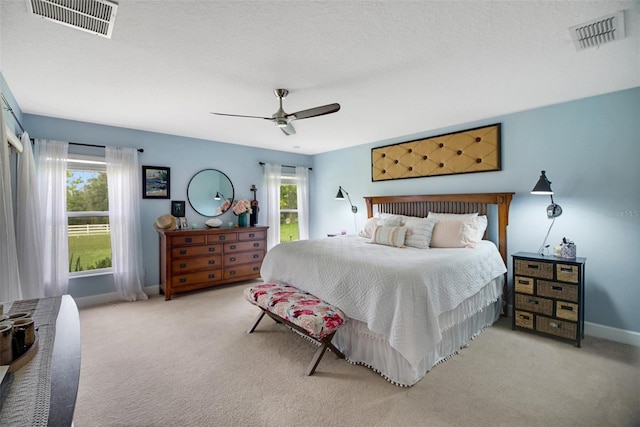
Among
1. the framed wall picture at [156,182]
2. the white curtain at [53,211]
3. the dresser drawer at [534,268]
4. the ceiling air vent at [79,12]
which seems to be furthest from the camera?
the framed wall picture at [156,182]

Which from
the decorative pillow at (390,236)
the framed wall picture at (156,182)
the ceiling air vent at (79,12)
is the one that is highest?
the ceiling air vent at (79,12)

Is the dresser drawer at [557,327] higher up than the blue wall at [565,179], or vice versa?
the blue wall at [565,179]

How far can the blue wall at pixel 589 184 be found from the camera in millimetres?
2756

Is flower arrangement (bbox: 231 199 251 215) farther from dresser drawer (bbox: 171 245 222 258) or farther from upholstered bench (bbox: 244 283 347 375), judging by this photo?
upholstered bench (bbox: 244 283 347 375)

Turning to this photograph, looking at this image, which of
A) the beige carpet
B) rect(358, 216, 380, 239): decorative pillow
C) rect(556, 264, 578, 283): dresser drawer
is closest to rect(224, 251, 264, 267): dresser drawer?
the beige carpet

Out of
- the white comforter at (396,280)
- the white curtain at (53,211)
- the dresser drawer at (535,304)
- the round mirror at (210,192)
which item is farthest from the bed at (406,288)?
the white curtain at (53,211)

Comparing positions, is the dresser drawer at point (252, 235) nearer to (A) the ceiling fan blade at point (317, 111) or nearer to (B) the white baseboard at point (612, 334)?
(A) the ceiling fan blade at point (317, 111)

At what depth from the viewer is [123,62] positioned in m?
2.27

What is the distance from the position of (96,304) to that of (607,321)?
589 cm

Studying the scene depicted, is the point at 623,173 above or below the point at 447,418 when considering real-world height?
above

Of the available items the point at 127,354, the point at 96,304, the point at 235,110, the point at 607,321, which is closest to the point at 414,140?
the point at 235,110

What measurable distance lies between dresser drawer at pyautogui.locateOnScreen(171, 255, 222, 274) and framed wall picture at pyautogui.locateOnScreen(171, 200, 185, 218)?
805 mm

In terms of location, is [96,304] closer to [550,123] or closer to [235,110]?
[235,110]

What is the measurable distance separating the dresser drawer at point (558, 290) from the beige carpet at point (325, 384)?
1.45ft
